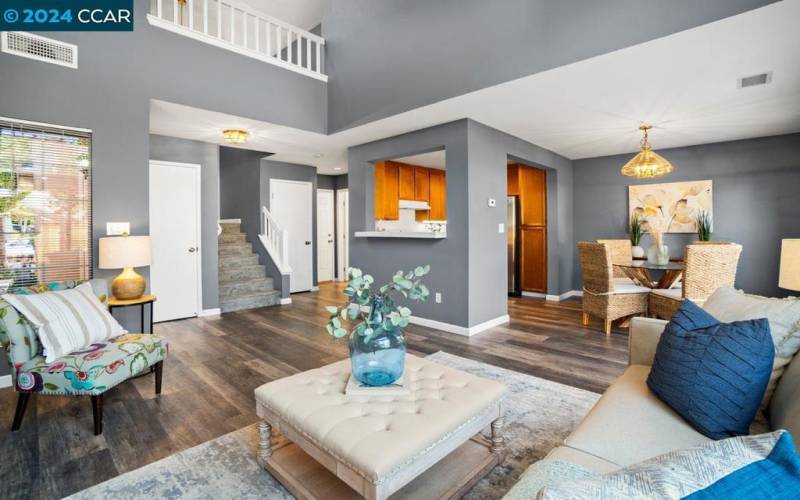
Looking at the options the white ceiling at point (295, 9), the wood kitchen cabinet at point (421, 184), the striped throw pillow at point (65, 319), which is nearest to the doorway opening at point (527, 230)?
the wood kitchen cabinet at point (421, 184)

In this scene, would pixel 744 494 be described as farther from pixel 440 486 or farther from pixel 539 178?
pixel 539 178

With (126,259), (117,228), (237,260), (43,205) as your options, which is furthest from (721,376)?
(237,260)

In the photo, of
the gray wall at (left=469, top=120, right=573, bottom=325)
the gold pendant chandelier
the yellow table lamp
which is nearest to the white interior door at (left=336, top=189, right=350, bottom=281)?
the gray wall at (left=469, top=120, right=573, bottom=325)

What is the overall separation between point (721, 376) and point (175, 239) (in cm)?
573

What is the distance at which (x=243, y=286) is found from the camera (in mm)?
6266

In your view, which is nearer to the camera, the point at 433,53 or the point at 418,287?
the point at 418,287

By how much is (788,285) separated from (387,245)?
12.9 ft

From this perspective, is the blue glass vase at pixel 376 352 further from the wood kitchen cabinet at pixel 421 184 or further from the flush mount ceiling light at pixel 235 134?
the wood kitchen cabinet at pixel 421 184

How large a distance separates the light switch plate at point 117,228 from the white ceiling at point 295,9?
4071mm

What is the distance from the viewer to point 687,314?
1.67 metres

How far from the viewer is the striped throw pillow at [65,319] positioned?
7.70ft

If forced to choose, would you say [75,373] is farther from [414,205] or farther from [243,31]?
[414,205]

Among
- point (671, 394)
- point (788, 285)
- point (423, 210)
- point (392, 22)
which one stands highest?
point (392, 22)

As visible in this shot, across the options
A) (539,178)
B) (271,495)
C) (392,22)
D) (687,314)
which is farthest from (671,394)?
(539,178)
